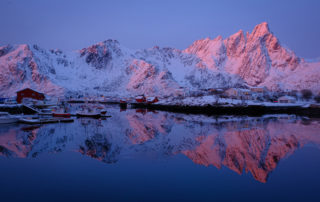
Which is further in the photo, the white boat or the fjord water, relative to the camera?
the white boat

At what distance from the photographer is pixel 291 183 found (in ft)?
38.6

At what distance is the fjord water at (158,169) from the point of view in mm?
10461

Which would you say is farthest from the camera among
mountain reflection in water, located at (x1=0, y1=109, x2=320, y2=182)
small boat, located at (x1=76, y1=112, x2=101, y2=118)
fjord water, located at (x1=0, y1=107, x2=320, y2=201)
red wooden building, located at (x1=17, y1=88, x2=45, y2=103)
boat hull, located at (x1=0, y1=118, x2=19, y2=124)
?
red wooden building, located at (x1=17, y1=88, x2=45, y2=103)

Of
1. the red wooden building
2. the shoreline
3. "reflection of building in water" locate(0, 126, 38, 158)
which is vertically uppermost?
the red wooden building

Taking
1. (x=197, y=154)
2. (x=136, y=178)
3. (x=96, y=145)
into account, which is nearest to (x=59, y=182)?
(x=136, y=178)

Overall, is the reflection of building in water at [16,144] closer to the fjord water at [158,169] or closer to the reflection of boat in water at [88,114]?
the fjord water at [158,169]

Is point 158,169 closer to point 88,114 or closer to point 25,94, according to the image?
point 88,114

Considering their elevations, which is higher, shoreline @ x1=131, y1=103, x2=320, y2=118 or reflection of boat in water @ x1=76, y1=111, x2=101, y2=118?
shoreline @ x1=131, y1=103, x2=320, y2=118

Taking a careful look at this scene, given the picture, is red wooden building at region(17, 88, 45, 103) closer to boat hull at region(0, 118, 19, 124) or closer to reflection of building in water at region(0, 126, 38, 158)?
boat hull at region(0, 118, 19, 124)

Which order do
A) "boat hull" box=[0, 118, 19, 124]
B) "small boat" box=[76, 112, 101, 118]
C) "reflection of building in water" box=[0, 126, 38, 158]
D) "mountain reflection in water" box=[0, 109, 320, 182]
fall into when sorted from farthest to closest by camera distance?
"small boat" box=[76, 112, 101, 118] < "boat hull" box=[0, 118, 19, 124] < "reflection of building in water" box=[0, 126, 38, 158] < "mountain reflection in water" box=[0, 109, 320, 182]

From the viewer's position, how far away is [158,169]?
13594 millimetres

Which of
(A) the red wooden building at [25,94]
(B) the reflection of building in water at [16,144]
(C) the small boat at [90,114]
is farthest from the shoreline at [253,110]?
(A) the red wooden building at [25,94]

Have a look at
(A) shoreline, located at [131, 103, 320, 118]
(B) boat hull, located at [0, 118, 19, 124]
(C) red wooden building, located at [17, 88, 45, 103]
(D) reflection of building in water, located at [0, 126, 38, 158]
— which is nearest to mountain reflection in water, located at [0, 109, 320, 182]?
(D) reflection of building in water, located at [0, 126, 38, 158]

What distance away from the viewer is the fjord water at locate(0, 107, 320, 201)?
1046 cm
